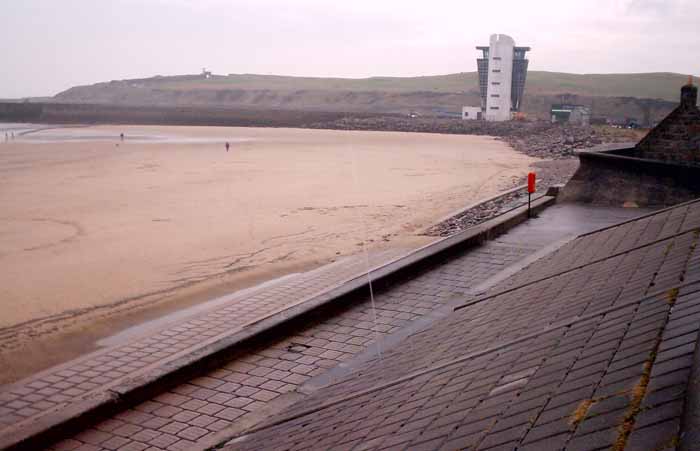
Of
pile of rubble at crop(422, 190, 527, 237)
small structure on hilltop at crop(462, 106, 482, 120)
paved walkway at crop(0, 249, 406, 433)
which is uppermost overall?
small structure on hilltop at crop(462, 106, 482, 120)

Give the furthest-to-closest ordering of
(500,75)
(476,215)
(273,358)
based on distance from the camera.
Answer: (500,75), (476,215), (273,358)

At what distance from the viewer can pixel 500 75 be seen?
87000mm

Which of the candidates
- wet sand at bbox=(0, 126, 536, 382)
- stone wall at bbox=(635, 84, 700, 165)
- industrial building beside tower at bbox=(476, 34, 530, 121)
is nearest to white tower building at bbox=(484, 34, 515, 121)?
industrial building beside tower at bbox=(476, 34, 530, 121)

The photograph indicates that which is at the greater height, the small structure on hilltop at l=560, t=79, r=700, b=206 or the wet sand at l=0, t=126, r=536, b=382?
the small structure on hilltop at l=560, t=79, r=700, b=206

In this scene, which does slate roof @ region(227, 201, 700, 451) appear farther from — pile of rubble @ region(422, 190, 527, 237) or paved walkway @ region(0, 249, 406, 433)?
pile of rubble @ region(422, 190, 527, 237)

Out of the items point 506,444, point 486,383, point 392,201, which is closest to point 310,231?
point 392,201

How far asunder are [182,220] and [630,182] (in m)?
12.5

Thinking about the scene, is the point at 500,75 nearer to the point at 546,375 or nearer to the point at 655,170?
the point at 655,170

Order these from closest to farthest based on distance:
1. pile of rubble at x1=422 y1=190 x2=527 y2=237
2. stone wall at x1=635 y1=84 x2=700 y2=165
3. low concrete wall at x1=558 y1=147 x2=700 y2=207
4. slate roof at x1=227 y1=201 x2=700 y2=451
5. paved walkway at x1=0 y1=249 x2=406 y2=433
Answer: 1. slate roof at x1=227 y1=201 x2=700 y2=451
2. paved walkway at x1=0 y1=249 x2=406 y2=433
3. pile of rubble at x1=422 y1=190 x2=527 y2=237
4. low concrete wall at x1=558 y1=147 x2=700 y2=207
5. stone wall at x1=635 y1=84 x2=700 y2=165

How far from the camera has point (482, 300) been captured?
828 centimetres

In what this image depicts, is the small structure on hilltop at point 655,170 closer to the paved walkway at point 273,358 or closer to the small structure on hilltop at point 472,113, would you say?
the paved walkway at point 273,358

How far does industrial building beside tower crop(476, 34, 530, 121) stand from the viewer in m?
85.6

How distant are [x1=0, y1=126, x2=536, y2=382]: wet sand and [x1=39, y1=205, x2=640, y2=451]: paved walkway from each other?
7.91ft

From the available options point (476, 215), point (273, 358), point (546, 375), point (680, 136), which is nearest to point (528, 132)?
point (680, 136)
